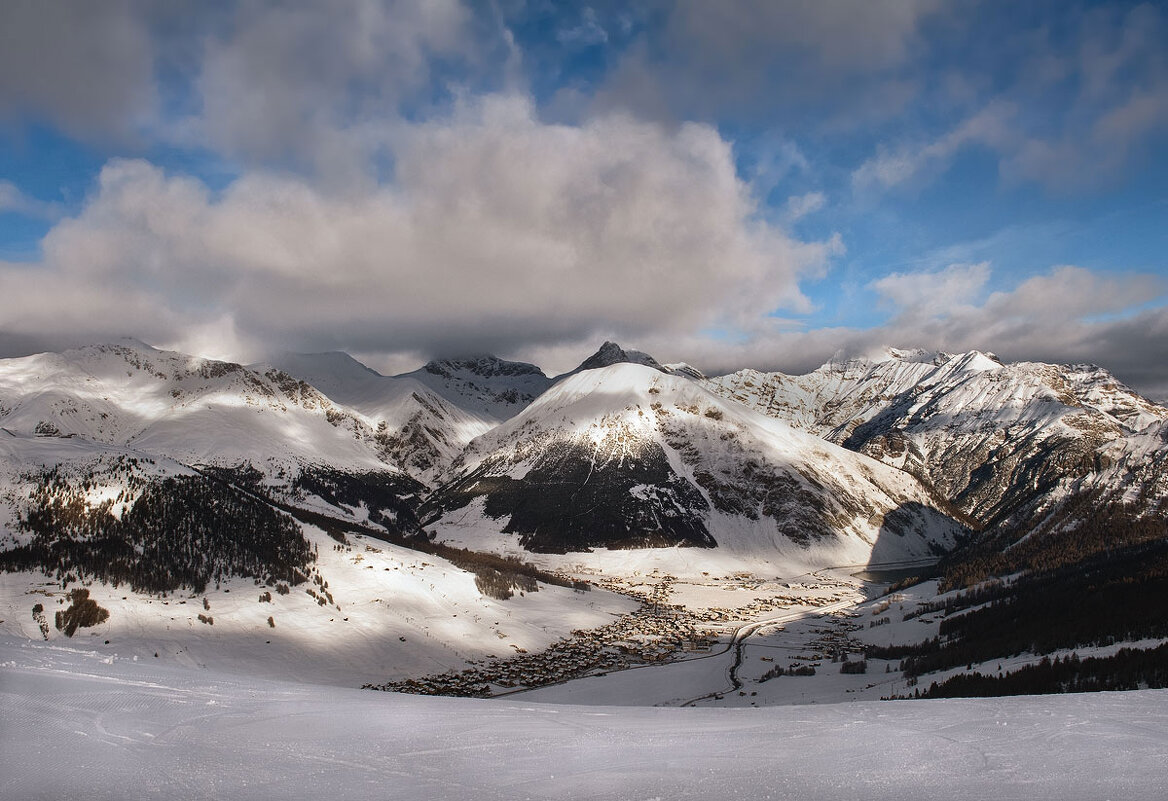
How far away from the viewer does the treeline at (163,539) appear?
42.1m

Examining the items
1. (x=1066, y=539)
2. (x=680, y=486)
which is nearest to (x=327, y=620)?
(x=1066, y=539)

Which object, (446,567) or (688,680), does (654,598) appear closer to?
(446,567)

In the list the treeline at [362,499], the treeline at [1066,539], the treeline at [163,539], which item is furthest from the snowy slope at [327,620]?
the treeline at [362,499]

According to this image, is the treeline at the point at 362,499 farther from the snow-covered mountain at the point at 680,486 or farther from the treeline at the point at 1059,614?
the treeline at the point at 1059,614

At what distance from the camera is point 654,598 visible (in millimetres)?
85562

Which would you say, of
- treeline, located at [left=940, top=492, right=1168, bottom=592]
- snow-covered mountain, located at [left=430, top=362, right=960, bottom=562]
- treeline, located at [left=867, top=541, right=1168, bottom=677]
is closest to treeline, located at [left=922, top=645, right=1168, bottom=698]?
treeline, located at [left=867, top=541, right=1168, bottom=677]

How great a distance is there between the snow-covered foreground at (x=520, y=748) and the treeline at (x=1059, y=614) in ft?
53.8

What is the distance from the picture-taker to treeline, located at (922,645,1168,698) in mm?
16266

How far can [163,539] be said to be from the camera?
157ft

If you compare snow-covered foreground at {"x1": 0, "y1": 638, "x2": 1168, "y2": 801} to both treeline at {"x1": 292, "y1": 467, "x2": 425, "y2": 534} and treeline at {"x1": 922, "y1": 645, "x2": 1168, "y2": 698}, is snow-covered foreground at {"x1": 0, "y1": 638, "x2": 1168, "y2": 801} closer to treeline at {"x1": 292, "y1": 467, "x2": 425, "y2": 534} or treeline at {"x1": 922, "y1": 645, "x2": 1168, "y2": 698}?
treeline at {"x1": 922, "y1": 645, "x2": 1168, "y2": 698}

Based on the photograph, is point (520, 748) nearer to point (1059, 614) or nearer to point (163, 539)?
point (1059, 614)

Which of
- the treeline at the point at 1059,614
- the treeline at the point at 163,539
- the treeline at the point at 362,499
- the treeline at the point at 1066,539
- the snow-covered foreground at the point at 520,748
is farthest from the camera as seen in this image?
A: the treeline at the point at 362,499

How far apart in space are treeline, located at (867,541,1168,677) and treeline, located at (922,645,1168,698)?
428 cm

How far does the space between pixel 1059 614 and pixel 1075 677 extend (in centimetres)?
1685
